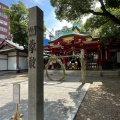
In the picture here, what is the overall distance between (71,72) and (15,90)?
41.3 feet

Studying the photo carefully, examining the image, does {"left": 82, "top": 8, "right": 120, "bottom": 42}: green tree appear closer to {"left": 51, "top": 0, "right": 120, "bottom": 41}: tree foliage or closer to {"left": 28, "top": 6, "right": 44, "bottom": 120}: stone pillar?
{"left": 51, "top": 0, "right": 120, "bottom": 41}: tree foliage

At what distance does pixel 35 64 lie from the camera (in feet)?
10.7

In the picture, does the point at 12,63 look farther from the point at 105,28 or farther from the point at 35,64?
the point at 35,64

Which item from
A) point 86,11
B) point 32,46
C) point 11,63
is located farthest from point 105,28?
point 11,63

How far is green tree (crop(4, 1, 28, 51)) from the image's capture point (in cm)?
2491

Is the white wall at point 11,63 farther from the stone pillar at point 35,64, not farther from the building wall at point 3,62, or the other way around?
the stone pillar at point 35,64

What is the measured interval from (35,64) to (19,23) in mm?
23158

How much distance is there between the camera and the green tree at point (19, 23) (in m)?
24.9

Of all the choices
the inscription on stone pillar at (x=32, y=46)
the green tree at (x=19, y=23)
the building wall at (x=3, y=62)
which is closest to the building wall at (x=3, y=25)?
the green tree at (x=19, y=23)

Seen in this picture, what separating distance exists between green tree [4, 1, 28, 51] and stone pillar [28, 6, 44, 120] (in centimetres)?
2240

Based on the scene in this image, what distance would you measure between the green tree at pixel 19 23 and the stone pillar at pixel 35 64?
2240 centimetres

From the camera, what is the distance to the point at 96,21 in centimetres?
1194

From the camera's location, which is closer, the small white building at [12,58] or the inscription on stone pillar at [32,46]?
the inscription on stone pillar at [32,46]

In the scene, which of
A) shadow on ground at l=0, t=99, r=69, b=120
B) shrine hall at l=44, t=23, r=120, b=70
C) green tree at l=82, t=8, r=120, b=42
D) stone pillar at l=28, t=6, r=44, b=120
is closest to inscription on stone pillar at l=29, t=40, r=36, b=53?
stone pillar at l=28, t=6, r=44, b=120
